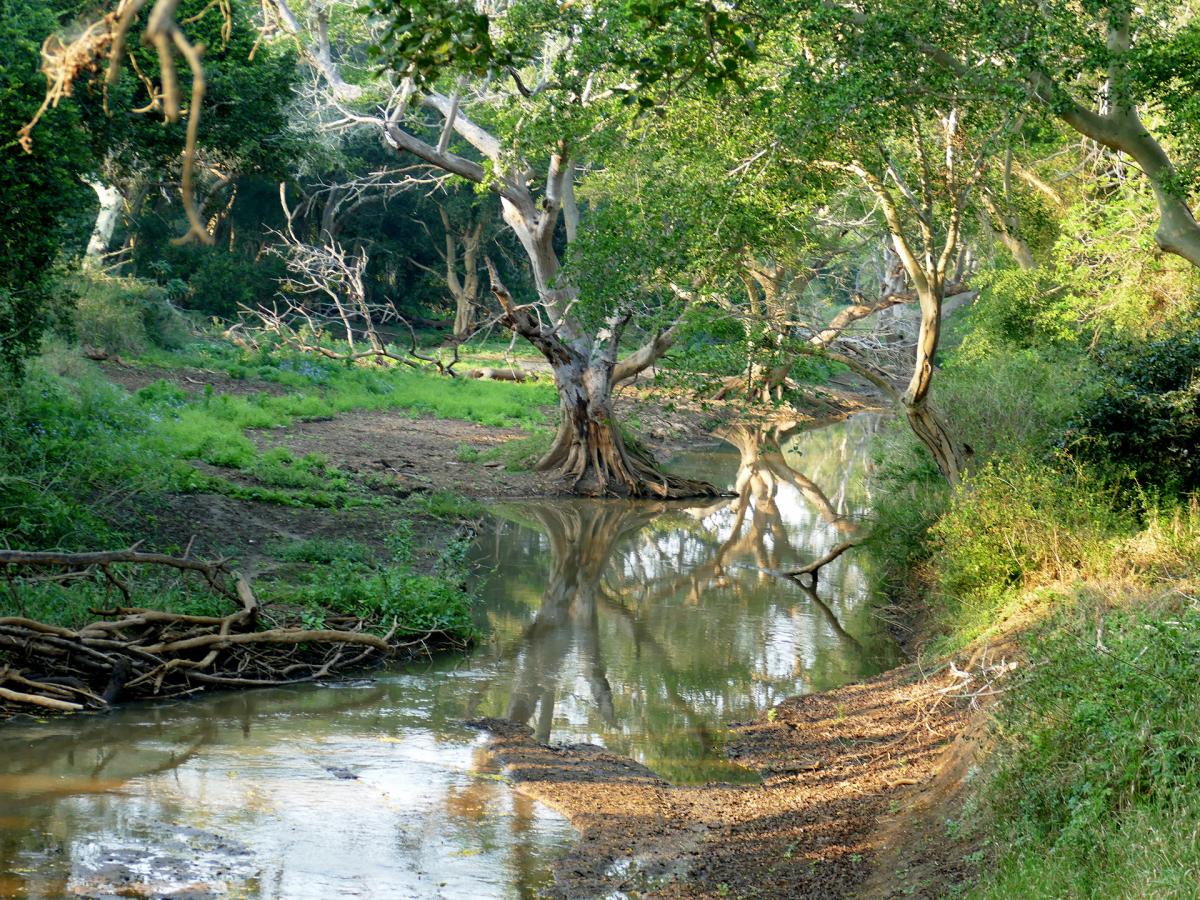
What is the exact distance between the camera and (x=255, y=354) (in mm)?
30141

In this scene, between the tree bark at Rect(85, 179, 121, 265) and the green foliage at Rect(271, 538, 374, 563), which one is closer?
the green foliage at Rect(271, 538, 374, 563)

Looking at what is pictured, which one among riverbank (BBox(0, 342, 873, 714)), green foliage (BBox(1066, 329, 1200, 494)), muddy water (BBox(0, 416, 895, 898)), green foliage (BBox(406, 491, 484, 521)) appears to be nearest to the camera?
muddy water (BBox(0, 416, 895, 898))

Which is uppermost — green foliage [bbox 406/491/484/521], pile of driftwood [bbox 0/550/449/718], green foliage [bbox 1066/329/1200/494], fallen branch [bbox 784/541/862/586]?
green foliage [bbox 1066/329/1200/494]

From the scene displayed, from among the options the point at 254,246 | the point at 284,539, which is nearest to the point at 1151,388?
the point at 284,539

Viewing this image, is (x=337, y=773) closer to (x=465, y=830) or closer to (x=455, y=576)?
(x=465, y=830)

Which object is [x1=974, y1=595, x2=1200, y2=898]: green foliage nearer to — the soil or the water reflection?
the soil

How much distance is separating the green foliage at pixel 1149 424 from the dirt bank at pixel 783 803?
343 centimetres

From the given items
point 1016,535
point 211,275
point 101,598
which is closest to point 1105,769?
point 1016,535

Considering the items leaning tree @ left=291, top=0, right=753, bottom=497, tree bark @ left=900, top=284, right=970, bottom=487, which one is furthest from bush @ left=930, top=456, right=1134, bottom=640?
leaning tree @ left=291, top=0, right=753, bottom=497

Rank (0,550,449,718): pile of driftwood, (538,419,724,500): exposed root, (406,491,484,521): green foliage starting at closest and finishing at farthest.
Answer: (0,550,449,718): pile of driftwood → (406,491,484,521): green foliage → (538,419,724,500): exposed root

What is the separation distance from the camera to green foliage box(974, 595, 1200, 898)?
520 centimetres

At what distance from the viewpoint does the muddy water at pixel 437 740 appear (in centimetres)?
727

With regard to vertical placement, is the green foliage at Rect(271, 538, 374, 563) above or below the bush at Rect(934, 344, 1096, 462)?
below

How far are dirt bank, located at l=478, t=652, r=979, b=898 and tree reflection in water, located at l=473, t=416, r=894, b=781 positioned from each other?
1.98 feet
